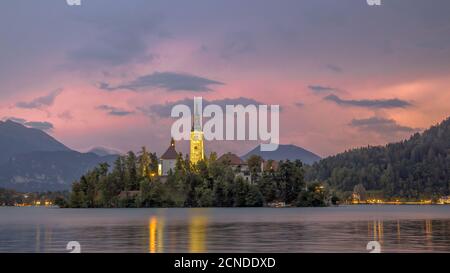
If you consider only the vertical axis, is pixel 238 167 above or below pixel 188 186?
above

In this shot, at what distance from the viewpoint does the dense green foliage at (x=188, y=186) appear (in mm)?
159125

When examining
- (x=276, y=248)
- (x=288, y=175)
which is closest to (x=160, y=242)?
(x=276, y=248)

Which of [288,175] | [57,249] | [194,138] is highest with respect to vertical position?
[194,138]

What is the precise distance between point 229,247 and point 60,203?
15250 centimetres

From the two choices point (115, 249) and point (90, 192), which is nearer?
point (115, 249)

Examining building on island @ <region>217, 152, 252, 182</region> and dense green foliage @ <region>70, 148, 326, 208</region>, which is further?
building on island @ <region>217, 152, 252, 182</region>

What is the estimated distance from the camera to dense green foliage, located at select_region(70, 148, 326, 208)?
159125mm

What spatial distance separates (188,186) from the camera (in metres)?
162

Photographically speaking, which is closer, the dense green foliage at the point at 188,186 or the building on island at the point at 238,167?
the dense green foliage at the point at 188,186

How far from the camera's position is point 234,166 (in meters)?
178

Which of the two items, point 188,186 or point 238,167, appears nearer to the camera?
point 188,186
